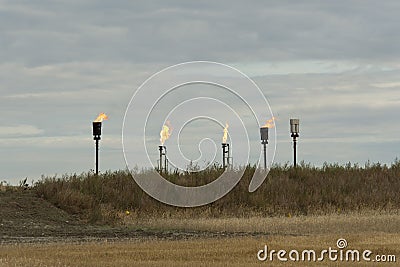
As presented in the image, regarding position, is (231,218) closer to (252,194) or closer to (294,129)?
(252,194)

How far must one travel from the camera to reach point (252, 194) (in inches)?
1489

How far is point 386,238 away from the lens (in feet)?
80.0

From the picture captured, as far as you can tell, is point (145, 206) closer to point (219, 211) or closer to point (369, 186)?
point (219, 211)

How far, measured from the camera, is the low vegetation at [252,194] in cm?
3459

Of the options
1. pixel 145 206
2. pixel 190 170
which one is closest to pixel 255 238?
pixel 145 206

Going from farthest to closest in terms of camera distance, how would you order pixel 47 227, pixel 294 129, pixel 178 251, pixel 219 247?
pixel 294 129, pixel 47 227, pixel 219 247, pixel 178 251

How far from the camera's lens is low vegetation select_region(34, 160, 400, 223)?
113 feet

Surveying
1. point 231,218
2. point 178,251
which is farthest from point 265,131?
point 178,251

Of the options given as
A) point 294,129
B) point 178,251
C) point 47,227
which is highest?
point 294,129

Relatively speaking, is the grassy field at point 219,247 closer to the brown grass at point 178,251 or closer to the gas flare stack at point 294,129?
the brown grass at point 178,251

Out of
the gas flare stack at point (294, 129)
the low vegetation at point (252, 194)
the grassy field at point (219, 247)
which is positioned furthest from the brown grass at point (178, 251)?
the gas flare stack at point (294, 129)

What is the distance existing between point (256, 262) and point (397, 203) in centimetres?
2136

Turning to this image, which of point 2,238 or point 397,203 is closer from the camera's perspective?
point 2,238

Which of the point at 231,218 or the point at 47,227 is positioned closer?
the point at 47,227
